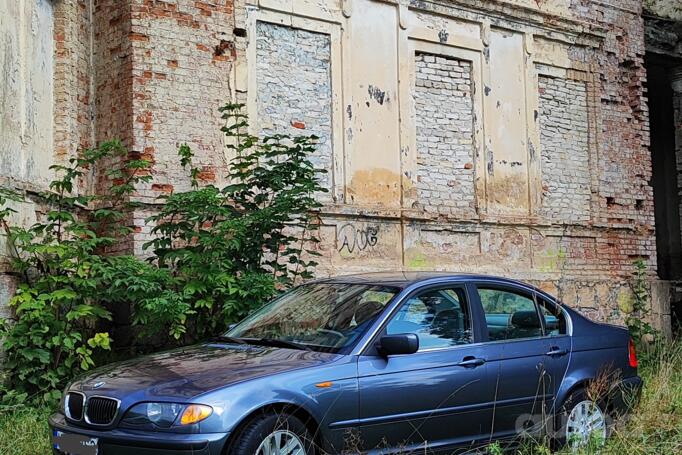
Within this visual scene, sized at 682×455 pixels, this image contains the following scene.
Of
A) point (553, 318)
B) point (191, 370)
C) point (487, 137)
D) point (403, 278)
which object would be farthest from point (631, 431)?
point (487, 137)

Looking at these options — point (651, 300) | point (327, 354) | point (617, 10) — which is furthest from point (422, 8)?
point (327, 354)

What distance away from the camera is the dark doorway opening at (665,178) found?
1895cm

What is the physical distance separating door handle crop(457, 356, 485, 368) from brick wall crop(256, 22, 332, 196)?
18.8 ft

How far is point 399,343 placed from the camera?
5.76 m

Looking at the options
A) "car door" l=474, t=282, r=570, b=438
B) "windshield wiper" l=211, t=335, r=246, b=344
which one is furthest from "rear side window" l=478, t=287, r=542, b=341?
"windshield wiper" l=211, t=335, r=246, b=344

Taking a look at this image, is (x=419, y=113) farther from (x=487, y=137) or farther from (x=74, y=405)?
(x=74, y=405)

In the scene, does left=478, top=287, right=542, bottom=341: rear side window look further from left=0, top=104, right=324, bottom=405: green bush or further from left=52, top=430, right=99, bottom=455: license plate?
left=0, top=104, right=324, bottom=405: green bush

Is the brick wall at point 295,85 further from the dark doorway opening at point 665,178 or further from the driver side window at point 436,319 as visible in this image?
the dark doorway opening at point 665,178

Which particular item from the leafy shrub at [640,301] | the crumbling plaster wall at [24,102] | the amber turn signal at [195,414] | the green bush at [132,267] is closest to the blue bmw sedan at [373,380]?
the amber turn signal at [195,414]

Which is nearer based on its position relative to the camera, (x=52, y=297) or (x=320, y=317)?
(x=320, y=317)

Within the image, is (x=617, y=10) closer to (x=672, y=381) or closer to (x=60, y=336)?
(x=672, y=381)

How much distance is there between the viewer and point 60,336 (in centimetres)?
851

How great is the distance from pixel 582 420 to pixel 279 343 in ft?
7.90

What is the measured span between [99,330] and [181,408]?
17.2 feet
